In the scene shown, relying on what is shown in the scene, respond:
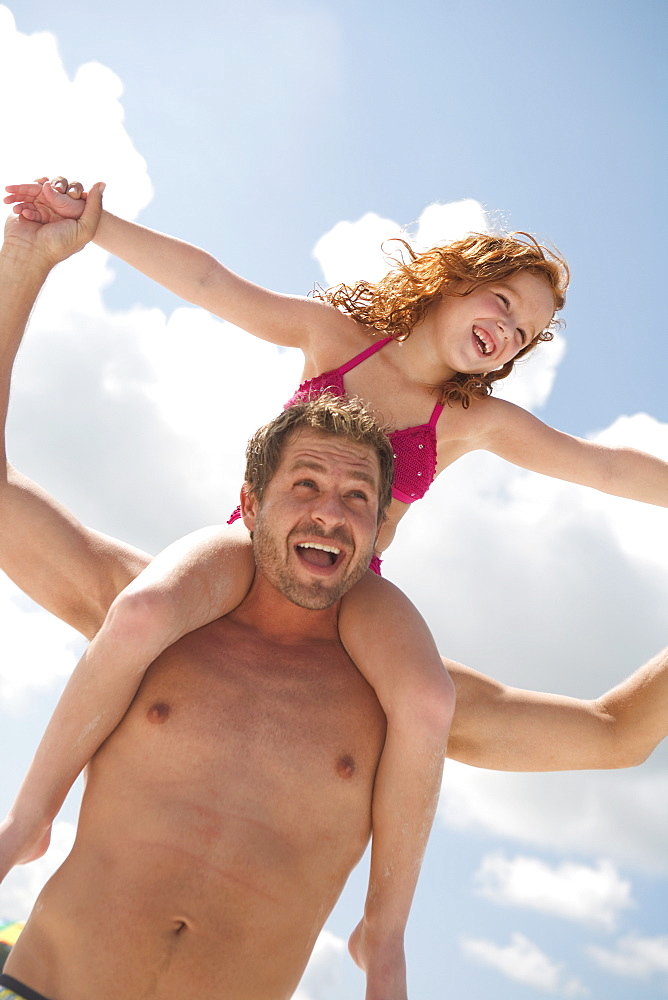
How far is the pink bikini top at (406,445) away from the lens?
14.8 feet

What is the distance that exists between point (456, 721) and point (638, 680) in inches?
36.8

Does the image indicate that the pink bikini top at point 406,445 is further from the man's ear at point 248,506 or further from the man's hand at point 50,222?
the man's hand at point 50,222

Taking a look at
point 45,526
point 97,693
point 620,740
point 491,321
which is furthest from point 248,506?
point 620,740

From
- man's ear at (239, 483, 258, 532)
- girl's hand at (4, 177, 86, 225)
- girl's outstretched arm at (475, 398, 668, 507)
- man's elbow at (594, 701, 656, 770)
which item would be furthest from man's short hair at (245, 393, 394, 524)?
man's elbow at (594, 701, 656, 770)

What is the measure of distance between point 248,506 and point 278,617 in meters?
0.49

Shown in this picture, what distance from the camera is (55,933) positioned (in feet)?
10.9

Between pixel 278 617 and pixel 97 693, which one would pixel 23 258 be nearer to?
pixel 278 617

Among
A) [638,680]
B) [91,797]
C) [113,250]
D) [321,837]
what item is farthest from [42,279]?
[638,680]

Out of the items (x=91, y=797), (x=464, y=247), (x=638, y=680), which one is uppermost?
(x=464, y=247)

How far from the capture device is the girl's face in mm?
4473

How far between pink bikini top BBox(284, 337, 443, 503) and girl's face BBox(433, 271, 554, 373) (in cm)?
31

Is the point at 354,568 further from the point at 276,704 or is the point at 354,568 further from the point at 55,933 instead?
the point at 55,933

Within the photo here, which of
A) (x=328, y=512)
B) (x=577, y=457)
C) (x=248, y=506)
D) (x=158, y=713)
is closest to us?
(x=158, y=713)

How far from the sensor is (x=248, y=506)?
411cm
